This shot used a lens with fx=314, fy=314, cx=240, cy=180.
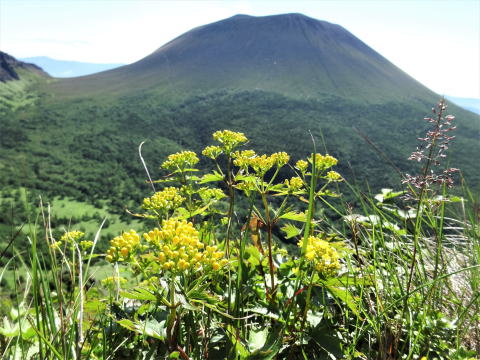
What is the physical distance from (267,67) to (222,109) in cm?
3705

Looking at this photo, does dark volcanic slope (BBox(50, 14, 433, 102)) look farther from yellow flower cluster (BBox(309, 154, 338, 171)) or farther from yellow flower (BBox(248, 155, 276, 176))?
yellow flower (BBox(248, 155, 276, 176))

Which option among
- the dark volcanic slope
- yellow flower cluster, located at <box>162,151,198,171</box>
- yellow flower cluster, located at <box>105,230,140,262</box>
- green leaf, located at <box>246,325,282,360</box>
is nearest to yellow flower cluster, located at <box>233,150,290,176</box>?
yellow flower cluster, located at <box>162,151,198,171</box>

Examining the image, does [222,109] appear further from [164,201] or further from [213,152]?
[164,201]

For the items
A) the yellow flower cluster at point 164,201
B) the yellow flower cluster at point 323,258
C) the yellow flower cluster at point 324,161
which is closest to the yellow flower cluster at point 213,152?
the yellow flower cluster at point 164,201

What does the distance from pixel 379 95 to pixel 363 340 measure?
124487mm

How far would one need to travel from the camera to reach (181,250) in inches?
41.4

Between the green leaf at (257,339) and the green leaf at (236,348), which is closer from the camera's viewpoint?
the green leaf at (236,348)

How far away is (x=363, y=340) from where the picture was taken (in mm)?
1461

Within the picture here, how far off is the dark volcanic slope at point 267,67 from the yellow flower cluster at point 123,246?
391 feet

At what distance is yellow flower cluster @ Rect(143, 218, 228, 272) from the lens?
1025 mm

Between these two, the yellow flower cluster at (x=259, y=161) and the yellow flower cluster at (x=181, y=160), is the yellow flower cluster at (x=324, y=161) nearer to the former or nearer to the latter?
the yellow flower cluster at (x=259, y=161)

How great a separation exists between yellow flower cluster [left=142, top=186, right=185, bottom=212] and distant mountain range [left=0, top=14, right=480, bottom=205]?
64895 mm

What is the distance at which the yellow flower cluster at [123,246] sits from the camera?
1.11 metres

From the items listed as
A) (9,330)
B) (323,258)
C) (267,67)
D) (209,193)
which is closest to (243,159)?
(209,193)
